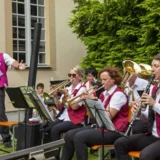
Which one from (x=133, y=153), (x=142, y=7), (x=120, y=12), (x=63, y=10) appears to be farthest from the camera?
(x=63, y=10)

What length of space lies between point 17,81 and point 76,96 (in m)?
5.05

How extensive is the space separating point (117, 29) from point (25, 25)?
247cm

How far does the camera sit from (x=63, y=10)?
38.3 ft

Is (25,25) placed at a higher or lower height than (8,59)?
higher

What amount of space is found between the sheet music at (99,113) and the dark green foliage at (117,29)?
16.5 ft

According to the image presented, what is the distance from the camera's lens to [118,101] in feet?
15.9

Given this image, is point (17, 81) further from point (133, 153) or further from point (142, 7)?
point (133, 153)

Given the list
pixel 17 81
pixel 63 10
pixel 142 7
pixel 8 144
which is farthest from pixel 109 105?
pixel 63 10

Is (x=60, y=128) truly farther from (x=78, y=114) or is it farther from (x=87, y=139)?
(x=87, y=139)

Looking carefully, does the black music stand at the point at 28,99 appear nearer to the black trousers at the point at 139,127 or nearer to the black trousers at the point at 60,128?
the black trousers at the point at 60,128

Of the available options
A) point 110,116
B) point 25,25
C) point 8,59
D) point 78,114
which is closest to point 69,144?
point 78,114

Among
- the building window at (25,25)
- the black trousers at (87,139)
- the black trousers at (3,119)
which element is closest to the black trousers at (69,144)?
the black trousers at (87,139)

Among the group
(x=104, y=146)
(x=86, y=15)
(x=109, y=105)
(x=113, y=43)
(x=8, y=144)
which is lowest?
(x=8, y=144)

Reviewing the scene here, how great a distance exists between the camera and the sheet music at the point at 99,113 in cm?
440
